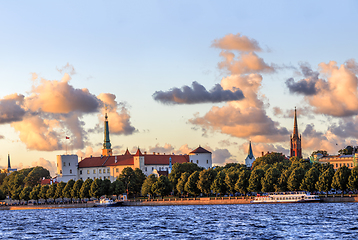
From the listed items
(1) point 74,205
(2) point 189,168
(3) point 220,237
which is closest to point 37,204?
(1) point 74,205

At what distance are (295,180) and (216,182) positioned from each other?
1855 centimetres

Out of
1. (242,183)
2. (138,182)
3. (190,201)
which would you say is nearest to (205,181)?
(190,201)

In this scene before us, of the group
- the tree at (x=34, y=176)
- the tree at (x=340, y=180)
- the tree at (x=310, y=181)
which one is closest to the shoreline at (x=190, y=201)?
the tree at (x=340, y=180)

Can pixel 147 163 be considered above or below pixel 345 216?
above

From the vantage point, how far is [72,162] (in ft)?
639

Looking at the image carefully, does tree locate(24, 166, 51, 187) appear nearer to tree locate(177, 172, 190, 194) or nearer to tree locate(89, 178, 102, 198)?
tree locate(89, 178, 102, 198)

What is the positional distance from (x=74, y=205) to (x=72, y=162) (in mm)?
47799

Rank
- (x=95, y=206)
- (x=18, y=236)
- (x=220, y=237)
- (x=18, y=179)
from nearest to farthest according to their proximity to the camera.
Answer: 1. (x=220, y=237)
2. (x=18, y=236)
3. (x=95, y=206)
4. (x=18, y=179)

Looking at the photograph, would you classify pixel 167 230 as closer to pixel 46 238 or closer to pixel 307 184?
pixel 46 238

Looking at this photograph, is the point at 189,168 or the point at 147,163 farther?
the point at 147,163

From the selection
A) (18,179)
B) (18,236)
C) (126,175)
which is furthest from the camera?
(18,179)

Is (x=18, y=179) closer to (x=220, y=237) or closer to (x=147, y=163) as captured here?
(x=147, y=163)

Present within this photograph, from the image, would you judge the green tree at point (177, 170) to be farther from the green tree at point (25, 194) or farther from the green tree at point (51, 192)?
the green tree at point (25, 194)

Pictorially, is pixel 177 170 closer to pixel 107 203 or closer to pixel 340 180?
pixel 107 203
